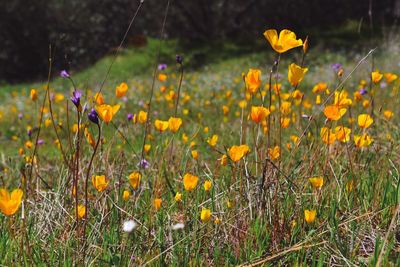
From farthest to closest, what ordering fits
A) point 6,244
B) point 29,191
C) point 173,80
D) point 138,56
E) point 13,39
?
1. point 13,39
2. point 138,56
3. point 173,80
4. point 29,191
5. point 6,244

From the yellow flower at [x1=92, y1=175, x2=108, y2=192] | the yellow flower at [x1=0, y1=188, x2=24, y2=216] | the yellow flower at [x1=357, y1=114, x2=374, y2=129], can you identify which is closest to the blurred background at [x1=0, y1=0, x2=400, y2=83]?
the yellow flower at [x1=357, y1=114, x2=374, y2=129]

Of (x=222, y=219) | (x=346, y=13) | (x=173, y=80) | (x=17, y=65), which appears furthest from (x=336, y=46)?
(x=222, y=219)

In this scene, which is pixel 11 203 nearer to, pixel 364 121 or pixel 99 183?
pixel 99 183

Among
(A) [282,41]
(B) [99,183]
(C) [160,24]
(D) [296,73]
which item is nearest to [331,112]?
(D) [296,73]

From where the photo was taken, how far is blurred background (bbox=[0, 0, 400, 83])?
19266 millimetres

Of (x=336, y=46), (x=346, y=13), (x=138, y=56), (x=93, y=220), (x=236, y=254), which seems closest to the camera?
(x=236, y=254)

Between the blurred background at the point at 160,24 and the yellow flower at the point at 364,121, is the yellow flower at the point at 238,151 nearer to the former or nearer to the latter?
the yellow flower at the point at 364,121

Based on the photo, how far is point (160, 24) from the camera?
2184cm

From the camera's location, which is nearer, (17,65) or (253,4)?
(253,4)

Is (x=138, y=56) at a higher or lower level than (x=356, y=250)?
lower

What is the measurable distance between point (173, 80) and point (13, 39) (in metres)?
14.7

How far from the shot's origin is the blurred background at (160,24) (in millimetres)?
19266

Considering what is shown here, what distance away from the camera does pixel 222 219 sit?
209cm

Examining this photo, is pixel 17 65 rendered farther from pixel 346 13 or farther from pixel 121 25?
pixel 346 13
